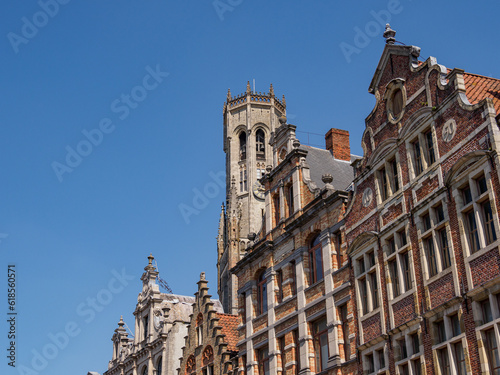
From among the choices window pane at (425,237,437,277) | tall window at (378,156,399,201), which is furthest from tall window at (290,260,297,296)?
window pane at (425,237,437,277)

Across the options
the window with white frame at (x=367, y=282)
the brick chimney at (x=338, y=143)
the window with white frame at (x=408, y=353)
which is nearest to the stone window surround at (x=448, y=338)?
the window with white frame at (x=408, y=353)

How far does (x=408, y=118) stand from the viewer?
25031 mm

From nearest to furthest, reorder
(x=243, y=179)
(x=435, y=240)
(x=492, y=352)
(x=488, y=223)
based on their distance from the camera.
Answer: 1. (x=492, y=352)
2. (x=488, y=223)
3. (x=435, y=240)
4. (x=243, y=179)

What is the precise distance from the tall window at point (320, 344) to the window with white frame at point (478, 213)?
8151 mm

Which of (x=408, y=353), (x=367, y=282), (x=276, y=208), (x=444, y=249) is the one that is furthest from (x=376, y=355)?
(x=276, y=208)

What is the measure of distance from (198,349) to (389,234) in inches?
625

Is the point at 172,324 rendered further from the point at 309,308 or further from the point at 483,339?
the point at 483,339

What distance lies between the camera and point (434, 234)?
2258 centimetres

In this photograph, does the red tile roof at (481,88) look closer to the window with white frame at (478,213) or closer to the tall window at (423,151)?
the tall window at (423,151)

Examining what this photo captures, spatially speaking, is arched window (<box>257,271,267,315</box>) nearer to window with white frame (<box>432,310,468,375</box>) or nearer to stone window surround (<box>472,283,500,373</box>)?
window with white frame (<box>432,310,468,375</box>)

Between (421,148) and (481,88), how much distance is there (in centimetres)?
260

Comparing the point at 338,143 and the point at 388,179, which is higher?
the point at 338,143

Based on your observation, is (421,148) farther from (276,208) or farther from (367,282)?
(276,208)

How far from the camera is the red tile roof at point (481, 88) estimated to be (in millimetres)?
22783
